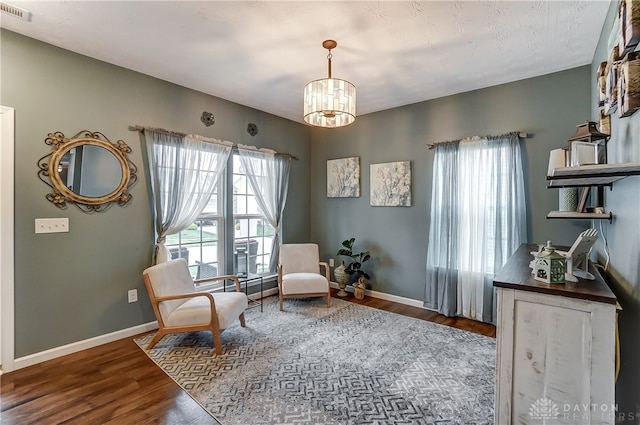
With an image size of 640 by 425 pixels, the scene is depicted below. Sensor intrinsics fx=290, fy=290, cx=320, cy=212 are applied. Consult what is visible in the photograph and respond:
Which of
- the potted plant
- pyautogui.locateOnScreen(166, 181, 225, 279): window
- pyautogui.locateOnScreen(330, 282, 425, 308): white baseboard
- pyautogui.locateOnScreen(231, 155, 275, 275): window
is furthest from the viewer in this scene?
the potted plant

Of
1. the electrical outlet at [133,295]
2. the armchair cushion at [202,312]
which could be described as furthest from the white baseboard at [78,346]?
the armchair cushion at [202,312]

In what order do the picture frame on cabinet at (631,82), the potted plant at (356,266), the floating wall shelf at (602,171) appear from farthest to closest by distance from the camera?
the potted plant at (356,266)
the picture frame on cabinet at (631,82)
the floating wall shelf at (602,171)

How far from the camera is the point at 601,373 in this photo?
1.17m

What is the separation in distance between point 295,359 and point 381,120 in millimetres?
3386

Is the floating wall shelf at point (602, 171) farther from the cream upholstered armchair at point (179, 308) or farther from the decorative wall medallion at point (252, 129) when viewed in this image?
the decorative wall medallion at point (252, 129)

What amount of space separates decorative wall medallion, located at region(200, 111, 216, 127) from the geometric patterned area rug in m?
2.53

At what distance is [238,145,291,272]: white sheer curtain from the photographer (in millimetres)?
4199

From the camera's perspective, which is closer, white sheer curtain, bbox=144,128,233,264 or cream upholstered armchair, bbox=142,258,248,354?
cream upholstered armchair, bbox=142,258,248,354

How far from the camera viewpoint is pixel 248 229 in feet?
14.1

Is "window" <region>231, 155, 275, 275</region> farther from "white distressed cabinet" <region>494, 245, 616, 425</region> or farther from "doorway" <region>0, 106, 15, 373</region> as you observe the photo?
"white distressed cabinet" <region>494, 245, 616, 425</region>

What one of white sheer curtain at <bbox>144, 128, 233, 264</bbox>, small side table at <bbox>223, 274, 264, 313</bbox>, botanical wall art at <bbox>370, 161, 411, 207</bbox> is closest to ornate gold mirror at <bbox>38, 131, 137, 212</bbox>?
white sheer curtain at <bbox>144, 128, 233, 264</bbox>

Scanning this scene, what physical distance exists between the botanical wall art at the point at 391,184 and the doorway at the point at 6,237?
3903 mm

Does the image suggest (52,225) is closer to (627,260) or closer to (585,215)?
(627,260)

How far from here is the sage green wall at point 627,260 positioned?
1.29 meters
